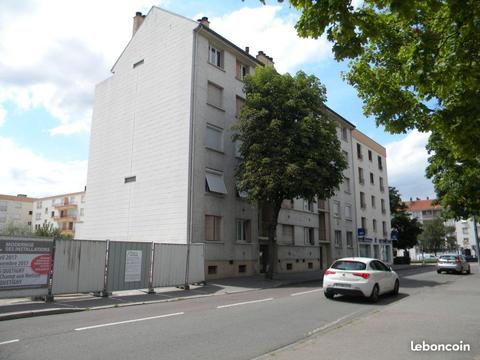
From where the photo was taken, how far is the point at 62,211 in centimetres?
8550

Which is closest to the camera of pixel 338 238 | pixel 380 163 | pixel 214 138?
pixel 214 138

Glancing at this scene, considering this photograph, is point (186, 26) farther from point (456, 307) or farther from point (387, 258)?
point (387, 258)

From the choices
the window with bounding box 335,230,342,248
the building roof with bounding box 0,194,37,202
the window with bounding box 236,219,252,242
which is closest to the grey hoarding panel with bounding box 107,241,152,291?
the window with bounding box 236,219,252,242

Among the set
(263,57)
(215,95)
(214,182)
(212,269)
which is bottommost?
(212,269)

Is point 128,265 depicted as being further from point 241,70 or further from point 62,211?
point 62,211

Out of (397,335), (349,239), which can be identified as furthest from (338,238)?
(397,335)

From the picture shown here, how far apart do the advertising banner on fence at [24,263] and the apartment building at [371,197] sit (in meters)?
32.5

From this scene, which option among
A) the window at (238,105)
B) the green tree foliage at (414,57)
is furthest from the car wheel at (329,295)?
the window at (238,105)

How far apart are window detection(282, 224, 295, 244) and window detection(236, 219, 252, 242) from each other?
5.05m

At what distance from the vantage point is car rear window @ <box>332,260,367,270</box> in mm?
13070

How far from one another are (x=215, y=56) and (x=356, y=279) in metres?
18.1

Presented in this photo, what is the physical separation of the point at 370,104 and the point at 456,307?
6351 millimetres

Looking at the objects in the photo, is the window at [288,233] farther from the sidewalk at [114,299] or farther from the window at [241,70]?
the window at [241,70]

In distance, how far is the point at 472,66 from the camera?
685cm
